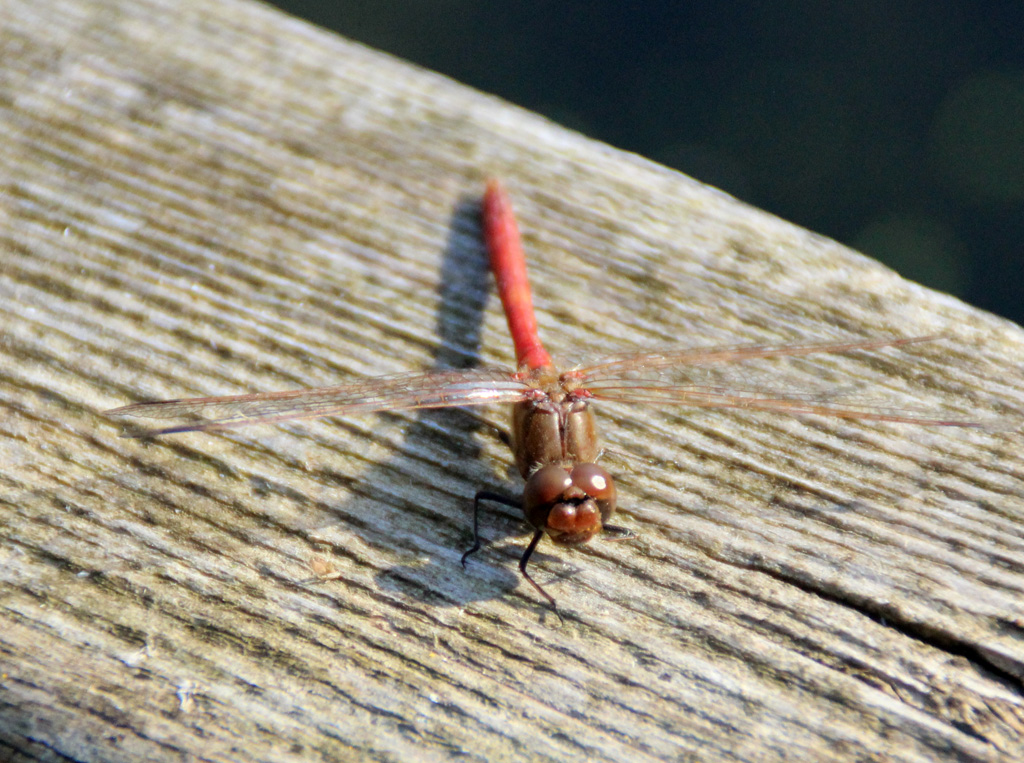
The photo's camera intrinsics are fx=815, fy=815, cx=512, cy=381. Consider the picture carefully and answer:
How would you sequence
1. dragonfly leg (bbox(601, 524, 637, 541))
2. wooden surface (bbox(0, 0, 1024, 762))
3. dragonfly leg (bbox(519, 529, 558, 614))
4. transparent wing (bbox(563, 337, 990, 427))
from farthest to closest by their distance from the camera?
transparent wing (bbox(563, 337, 990, 427)), dragonfly leg (bbox(601, 524, 637, 541)), dragonfly leg (bbox(519, 529, 558, 614)), wooden surface (bbox(0, 0, 1024, 762))

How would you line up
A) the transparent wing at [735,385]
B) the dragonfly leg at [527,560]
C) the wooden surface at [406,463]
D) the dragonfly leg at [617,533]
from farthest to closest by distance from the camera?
the transparent wing at [735,385], the dragonfly leg at [617,533], the dragonfly leg at [527,560], the wooden surface at [406,463]

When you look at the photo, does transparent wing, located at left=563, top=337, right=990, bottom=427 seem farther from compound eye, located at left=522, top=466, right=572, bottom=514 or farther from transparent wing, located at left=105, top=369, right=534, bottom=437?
transparent wing, located at left=105, top=369, right=534, bottom=437

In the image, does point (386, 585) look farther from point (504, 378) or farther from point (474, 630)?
point (504, 378)

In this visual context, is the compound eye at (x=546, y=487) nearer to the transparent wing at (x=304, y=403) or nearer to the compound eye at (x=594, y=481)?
the compound eye at (x=594, y=481)

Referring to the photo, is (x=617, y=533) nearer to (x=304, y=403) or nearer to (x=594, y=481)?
(x=594, y=481)

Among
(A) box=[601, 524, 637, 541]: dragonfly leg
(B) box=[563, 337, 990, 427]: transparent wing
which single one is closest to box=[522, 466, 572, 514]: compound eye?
(A) box=[601, 524, 637, 541]: dragonfly leg

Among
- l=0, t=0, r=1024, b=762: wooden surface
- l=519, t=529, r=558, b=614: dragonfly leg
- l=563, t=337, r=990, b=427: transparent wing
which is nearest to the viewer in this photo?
l=0, t=0, r=1024, b=762: wooden surface

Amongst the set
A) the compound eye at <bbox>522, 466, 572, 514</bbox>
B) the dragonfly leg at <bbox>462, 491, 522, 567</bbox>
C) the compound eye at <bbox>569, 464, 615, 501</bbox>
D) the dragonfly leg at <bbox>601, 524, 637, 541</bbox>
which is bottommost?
the dragonfly leg at <bbox>462, 491, 522, 567</bbox>

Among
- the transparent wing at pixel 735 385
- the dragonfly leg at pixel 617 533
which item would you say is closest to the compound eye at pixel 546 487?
the dragonfly leg at pixel 617 533
